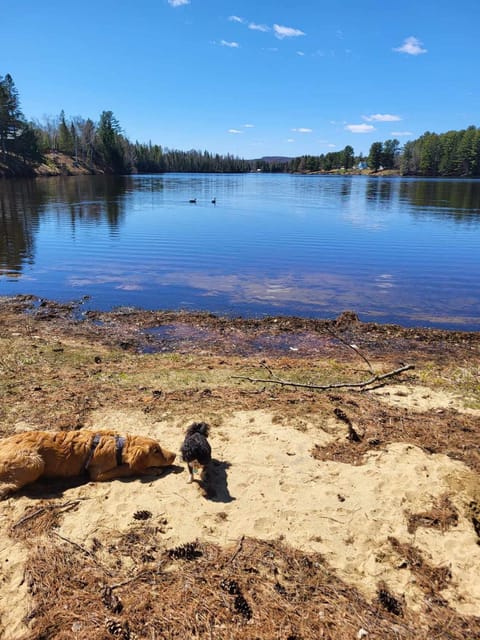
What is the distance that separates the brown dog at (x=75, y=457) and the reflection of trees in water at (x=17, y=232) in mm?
16734

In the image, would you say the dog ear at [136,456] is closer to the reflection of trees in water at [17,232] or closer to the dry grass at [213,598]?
the dry grass at [213,598]

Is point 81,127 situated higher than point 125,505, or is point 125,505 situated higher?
point 81,127

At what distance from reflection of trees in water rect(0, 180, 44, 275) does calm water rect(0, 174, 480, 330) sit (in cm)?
7

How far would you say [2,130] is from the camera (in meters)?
90.6

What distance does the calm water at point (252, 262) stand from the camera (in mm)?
15695

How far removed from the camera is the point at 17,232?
28.5m

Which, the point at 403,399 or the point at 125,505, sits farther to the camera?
the point at 403,399

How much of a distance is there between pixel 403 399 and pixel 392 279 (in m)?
12.8

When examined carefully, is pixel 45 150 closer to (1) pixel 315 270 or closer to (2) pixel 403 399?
(1) pixel 315 270

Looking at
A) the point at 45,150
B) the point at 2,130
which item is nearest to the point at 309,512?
the point at 2,130

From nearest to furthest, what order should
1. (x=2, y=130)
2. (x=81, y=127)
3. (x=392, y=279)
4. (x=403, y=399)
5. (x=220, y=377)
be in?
(x=403, y=399)
(x=220, y=377)
(x=392, y=279)
(x=2, y=130)
(x=81, y=127)

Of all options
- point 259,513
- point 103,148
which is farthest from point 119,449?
point 103,148

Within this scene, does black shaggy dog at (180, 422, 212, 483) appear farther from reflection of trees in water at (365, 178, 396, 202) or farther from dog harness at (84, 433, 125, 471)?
reflection of trees in water at (365, 178, 396, 202)

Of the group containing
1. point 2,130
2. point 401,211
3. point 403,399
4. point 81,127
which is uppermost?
point 81,127
